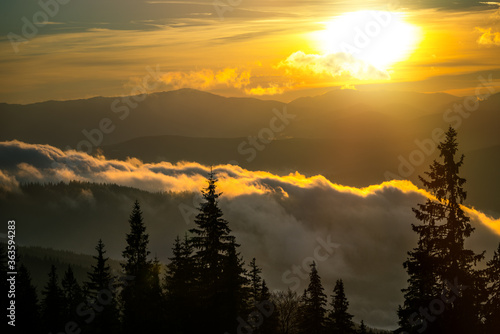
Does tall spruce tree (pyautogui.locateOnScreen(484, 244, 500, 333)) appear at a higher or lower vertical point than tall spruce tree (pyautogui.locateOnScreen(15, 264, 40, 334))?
lower

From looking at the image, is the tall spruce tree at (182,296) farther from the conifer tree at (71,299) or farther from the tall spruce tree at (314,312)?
the tall spruce tree at (314,312)

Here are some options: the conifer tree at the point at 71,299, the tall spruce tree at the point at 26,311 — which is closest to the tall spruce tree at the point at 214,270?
the conifer tree at the point at 71,299

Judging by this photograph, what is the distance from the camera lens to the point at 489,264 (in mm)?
37281

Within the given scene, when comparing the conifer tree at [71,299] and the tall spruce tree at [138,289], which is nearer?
the tall spruce tree at [138,289]

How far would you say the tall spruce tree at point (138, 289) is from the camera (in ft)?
174

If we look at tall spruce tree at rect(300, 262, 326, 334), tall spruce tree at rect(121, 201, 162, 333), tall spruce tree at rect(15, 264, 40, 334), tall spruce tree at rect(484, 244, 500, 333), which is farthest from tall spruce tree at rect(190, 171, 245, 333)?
tall spruce tree at rect(15, 264, 40, 334)

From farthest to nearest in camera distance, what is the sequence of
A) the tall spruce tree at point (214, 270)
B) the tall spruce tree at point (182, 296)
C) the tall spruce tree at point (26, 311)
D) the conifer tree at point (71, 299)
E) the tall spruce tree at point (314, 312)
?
the conifer tree at point (71, 299), the tall spruce tree at point (314, 312), the tall spruce tree at point (26, 311), the tall spruce tree at point (182, 296), the tall spruce tree at point (214, 270)

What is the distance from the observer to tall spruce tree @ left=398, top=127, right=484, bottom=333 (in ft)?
113

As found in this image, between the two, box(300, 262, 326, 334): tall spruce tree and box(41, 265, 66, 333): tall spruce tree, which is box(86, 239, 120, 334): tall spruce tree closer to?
box(41, 265, 66, 333): tall spruce tree

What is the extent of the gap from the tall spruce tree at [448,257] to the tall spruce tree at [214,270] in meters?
18.1

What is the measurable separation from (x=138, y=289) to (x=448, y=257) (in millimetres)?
29419

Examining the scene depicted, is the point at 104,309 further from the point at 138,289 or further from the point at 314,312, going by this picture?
the point at 314,312

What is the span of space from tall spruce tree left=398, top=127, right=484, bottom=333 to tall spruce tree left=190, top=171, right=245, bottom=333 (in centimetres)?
1814

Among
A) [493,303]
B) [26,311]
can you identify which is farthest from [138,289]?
[493,303]
